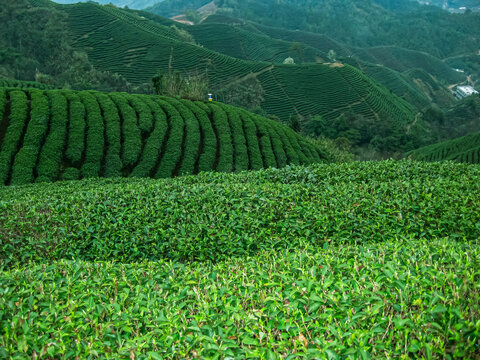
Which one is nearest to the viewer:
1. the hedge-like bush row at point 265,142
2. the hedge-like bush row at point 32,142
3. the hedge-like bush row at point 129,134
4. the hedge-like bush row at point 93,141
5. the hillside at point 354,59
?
the hedge-like bush row at point 32,142

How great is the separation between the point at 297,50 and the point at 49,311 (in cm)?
9602

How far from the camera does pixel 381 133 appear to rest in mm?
50250

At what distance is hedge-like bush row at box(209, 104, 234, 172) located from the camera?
741 inches

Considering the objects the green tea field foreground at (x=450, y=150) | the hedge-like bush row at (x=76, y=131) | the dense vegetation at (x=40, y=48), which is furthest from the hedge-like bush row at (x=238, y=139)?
the dense vegetation at (x=40, y=48)

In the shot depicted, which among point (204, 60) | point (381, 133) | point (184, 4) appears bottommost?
point (381, 133)

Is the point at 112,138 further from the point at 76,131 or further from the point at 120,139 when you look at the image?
the point at 76,131

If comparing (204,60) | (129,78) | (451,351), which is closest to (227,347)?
(451,351)

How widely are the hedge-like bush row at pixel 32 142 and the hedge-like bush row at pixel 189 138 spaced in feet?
20.9

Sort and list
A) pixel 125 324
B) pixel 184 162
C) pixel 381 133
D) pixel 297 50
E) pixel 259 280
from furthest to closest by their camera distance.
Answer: pixel 297 50
pixel 381 133
pixel 184 162
pixel 259 280
pixel 125 324

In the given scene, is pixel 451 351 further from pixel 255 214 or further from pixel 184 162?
pixel 184 162

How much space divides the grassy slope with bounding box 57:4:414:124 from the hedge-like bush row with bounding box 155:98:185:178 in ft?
125

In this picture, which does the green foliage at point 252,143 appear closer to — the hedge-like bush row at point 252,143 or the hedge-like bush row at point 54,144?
the hedge-like bush row at point 252,143

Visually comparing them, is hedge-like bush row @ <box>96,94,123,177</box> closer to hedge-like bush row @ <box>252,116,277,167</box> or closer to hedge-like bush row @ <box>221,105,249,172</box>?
hedge-like bush row @ <box>221,105,249,172</box>

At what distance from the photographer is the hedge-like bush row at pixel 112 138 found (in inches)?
658
